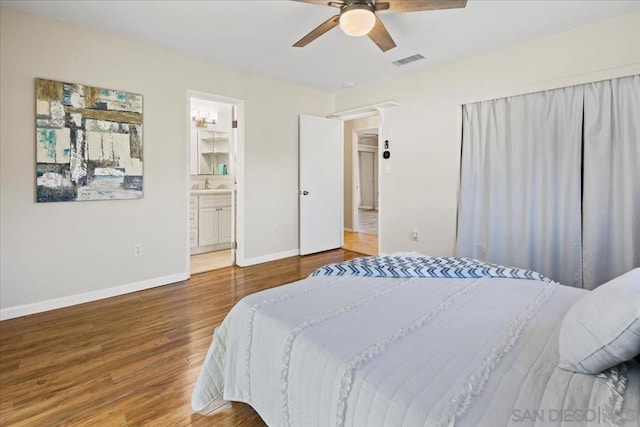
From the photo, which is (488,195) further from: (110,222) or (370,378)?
(110,222)

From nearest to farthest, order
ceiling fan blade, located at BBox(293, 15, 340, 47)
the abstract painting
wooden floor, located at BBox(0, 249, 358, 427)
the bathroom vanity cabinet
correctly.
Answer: wooden floor, located at BBox(0, 249, 358, 427), ceiling fan blade, located at BBox(293, 15, 340, 47), the abstract painting, the bathroom vanity cabinet

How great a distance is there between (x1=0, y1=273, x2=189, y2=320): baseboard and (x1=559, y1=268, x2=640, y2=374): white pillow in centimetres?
356

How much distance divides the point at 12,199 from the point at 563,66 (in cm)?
498

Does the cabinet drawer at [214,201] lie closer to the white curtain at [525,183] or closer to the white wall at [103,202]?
the white wall at [103,202]

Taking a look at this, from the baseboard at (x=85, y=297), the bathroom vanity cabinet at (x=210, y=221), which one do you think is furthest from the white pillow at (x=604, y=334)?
the bathroom vanity cabinet at (x=210, y=221)

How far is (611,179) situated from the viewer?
2.74 metres

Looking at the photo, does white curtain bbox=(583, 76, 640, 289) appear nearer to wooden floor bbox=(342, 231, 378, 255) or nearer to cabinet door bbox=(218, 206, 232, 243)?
wooden floor bbox=(342, 231, 378, 255)

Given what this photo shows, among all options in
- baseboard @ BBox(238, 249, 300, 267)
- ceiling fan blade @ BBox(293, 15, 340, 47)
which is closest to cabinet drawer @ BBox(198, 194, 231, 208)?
baseboard @ BBox(238, 249, 300, 267)

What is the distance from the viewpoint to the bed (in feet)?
2.75

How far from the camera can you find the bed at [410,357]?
0.84 m

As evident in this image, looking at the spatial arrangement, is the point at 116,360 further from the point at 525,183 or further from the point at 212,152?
the point at 212,152

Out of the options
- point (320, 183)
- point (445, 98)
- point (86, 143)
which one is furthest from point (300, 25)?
point (320, 183)

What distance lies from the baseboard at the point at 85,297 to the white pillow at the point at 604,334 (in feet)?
11.7

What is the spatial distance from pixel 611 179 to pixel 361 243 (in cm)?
364
